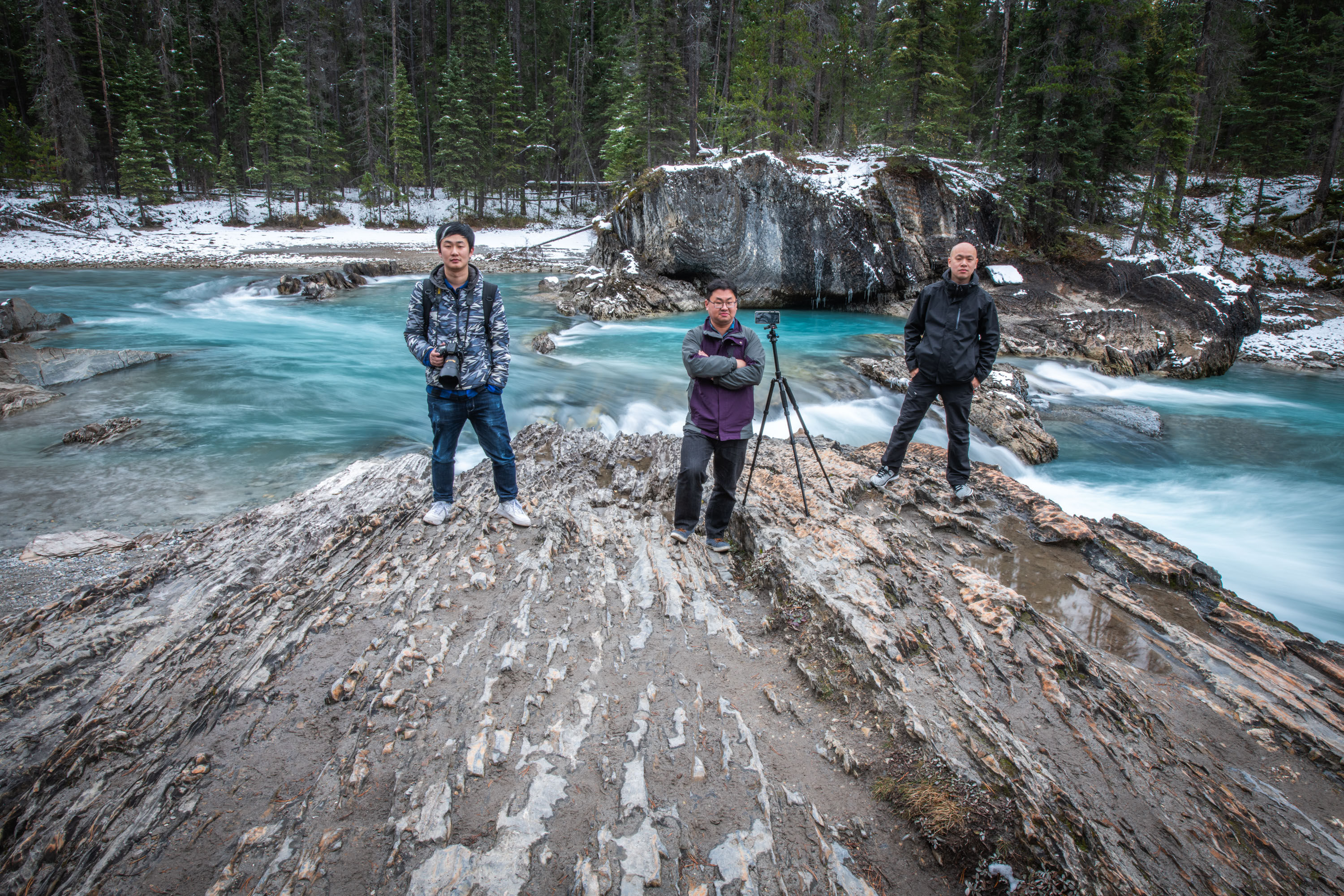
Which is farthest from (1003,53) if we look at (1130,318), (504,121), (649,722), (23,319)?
(23,319)

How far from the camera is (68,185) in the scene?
100 ft

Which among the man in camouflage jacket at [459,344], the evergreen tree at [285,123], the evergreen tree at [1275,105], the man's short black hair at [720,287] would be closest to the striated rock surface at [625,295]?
the man in camouflage jacket at [459,344]

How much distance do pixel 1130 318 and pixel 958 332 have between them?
41.3ft

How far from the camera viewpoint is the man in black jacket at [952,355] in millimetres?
5516

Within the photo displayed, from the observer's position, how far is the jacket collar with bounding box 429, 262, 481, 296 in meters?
4.53

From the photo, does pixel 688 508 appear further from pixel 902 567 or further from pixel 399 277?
pixel 399 277

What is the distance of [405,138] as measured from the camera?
1522 inches

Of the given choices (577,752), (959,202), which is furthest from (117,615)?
(959,202)

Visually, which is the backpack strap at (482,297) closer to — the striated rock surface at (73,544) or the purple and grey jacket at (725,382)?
the purple and grey jacket at (725,382)

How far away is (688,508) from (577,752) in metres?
2.30

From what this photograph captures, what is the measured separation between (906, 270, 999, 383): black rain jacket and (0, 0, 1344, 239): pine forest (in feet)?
55.0

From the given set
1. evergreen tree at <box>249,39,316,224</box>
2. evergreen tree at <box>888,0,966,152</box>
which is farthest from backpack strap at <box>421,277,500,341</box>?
evergreen tree at <box>249,39,316,224</box>

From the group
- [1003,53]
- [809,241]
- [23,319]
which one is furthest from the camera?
[1003,53]

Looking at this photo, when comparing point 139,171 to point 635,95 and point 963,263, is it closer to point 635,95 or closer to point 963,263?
point 635,95
